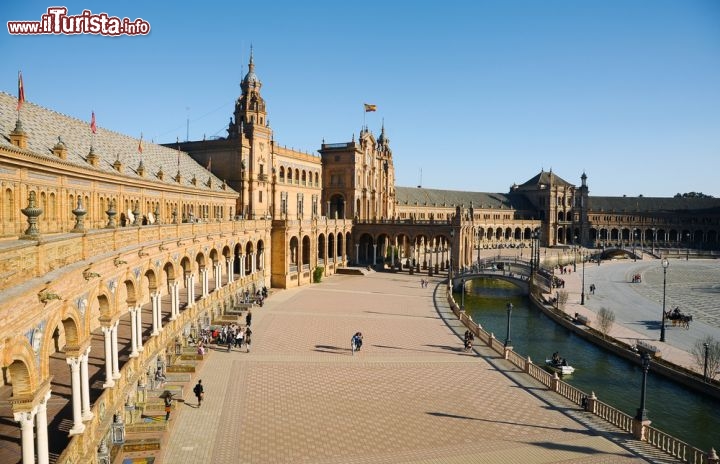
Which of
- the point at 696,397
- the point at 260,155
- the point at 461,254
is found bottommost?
the point at 696,397

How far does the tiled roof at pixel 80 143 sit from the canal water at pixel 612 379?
3159 cm

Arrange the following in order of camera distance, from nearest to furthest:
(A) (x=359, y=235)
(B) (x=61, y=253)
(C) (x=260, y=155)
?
1. (B) (x=61, y=253)
2. (C) (x=260, y=155)
3. (A) (x=359, y=235)

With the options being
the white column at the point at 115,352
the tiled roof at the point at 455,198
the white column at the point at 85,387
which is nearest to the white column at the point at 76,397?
the white column at the point at 85,387

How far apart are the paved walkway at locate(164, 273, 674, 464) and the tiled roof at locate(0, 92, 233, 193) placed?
14108mm

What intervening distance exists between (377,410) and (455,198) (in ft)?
377

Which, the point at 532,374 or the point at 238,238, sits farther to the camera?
the point at 238,238

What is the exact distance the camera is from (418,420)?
21156mm

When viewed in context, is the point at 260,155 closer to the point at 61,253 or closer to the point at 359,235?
the point at 359,235

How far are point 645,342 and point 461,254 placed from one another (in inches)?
1442

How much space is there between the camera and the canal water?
2525 cm

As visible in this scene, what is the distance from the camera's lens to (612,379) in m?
31.8

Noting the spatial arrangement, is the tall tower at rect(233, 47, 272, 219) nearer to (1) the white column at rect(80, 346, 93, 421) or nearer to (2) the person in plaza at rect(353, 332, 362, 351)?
(2) the person in plaza at rect(353, 332, 362, 351)

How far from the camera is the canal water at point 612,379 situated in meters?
25.2

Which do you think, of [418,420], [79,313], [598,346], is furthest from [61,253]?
[598,346]
